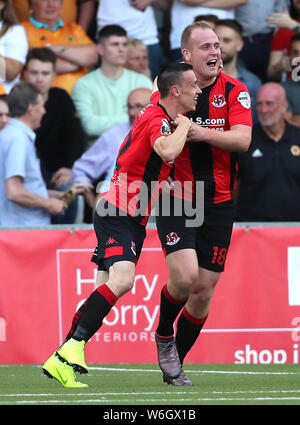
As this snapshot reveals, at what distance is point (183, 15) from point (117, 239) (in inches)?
210

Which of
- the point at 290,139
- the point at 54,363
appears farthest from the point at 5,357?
the point at 290,139

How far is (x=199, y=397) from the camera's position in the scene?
6.07 m

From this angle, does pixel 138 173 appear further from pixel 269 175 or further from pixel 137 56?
pixel 137 56

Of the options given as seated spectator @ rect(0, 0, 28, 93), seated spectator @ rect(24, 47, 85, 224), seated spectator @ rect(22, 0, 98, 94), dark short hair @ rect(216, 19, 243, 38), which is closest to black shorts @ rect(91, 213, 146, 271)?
seated spectator @ rect(24, 47, 85, 224)

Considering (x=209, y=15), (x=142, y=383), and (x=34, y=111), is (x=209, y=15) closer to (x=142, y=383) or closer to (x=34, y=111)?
(x=34, y=111)

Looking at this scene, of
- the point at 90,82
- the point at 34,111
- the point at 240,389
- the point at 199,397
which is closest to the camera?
the point at 199,397

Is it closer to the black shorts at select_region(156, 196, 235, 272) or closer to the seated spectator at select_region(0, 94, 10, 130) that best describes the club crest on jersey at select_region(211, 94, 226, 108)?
the black shorts at select_region(156, 196, 235, 272)

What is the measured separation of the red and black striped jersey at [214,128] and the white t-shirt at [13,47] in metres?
4.05

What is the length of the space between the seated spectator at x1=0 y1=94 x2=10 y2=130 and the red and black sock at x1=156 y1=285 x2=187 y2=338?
3627 millimetres

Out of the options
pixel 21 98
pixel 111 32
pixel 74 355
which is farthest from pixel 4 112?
pixel 74 355

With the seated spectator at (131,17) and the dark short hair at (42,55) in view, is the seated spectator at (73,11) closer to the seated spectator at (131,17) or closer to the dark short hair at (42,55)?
the seated spectator at (131,17)

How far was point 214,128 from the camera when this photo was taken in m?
7.05

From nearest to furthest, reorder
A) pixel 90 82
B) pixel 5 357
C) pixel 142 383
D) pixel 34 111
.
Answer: pixel 142 383
pixel 5 357
pixel 34 111
pixel 90 82

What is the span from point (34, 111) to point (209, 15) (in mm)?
2499
